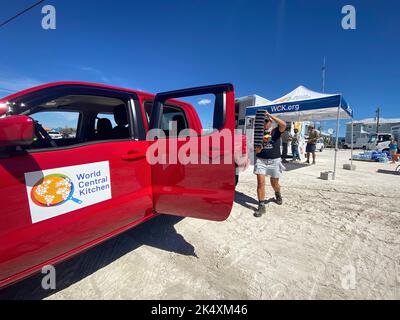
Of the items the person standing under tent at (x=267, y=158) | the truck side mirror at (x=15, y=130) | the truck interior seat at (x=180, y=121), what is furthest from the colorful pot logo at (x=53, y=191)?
the person standing under tent at (x=267, y=158)

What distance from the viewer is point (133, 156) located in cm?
189

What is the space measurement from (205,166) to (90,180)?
1.01 m

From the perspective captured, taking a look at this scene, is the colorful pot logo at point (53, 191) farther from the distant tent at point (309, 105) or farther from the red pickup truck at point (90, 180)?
the distant tent at point (309, 105)

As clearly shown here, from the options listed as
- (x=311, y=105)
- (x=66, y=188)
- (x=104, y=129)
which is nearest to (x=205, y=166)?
(x=66, y=188)

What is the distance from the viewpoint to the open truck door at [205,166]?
6.15 ft

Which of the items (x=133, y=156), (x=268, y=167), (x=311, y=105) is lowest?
(x=268, y=167)

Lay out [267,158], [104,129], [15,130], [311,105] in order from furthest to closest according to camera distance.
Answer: [311,105], [267,158], [104,129], [15,130]

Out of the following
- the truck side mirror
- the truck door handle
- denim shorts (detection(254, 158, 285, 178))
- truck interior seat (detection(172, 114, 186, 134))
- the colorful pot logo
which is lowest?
denim shorts (detection(254, 158, 285, 178))

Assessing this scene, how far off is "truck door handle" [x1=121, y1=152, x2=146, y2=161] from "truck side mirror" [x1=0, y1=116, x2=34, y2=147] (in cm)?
76

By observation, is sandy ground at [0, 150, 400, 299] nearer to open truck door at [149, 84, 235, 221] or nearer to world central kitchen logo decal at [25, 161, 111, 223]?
open truck door at [149, 84, 235, 221]

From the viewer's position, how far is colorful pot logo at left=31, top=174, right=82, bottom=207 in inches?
51.8

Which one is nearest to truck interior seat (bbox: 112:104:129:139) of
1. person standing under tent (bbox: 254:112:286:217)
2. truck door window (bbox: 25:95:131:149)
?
truck door window (bbox: 25:95:131:149)

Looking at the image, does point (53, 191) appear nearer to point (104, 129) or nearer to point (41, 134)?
point (41, 134)
